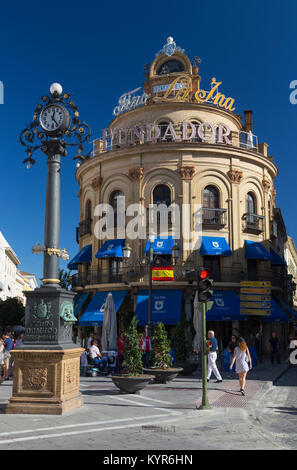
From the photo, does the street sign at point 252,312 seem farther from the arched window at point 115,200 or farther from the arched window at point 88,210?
the arched window at point 88,210

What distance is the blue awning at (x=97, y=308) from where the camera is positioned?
30.1 meters

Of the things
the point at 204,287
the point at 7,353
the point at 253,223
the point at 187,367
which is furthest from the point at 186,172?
the point at 204,287

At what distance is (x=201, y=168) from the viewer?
3216 centimetres

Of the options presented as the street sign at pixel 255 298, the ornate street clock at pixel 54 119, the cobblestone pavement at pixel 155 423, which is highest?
the ornate street clock at pixel 54 119

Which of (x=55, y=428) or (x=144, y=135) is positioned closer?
(x=55, y=428)

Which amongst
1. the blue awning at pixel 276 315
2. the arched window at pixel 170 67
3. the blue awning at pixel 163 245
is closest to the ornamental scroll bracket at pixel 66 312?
the blue awning at pixel 163 245

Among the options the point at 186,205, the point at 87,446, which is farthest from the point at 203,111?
the point at 87,446

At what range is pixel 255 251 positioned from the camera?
31.8 meters

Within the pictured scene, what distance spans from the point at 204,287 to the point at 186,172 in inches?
800

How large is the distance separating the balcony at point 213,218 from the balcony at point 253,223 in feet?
5.15

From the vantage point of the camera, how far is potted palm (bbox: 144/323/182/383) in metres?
16.6

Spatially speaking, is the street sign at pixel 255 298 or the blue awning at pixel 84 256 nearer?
the street sign at pixel 255 298
